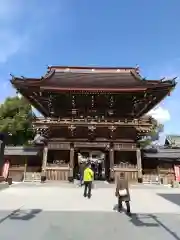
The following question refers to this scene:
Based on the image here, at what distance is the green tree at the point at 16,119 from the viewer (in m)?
38.4

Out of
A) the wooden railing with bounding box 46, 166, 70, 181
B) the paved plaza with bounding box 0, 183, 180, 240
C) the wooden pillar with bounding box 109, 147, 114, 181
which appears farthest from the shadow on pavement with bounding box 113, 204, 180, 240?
the wooden railing with bounding box 46, 166, 70, 181

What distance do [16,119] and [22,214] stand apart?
31344 mm

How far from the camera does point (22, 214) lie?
8891 millimetres

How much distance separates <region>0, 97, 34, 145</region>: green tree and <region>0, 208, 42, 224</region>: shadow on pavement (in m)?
29.9

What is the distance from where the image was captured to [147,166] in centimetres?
2797

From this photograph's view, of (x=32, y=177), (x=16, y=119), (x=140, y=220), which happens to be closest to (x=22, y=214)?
(x=140, y=220)

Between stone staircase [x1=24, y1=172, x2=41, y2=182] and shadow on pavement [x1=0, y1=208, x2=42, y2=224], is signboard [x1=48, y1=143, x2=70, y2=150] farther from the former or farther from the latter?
shadow on pavement [x1=0, y1=208, x2=42, y2=224]

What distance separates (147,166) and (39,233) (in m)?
22.7

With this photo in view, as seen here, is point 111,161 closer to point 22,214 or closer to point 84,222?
point 22,214

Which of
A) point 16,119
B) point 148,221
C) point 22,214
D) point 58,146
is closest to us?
point 148,221

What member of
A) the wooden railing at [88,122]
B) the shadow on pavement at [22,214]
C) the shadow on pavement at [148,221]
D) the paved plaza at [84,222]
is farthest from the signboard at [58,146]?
the shadow on pavement at [148,221]

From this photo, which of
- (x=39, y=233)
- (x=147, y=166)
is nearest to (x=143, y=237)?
(x=39, y=233)

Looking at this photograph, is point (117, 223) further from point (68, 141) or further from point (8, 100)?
point (8, 100)

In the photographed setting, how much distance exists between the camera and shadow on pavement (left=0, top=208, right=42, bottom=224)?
27.0ft
